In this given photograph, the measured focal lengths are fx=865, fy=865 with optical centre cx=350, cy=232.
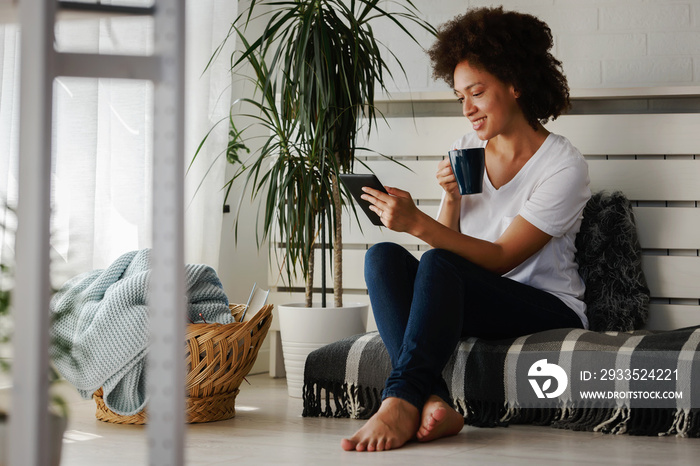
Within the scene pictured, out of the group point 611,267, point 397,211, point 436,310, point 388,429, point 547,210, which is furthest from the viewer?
point 611,267

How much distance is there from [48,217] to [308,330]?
1898 mm

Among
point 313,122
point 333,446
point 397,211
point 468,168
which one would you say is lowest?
point 333,446

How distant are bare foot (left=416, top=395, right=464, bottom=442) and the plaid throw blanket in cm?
20

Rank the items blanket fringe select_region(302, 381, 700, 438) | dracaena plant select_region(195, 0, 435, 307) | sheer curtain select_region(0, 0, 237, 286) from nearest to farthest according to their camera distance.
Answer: blanket fringe select_region(302, 381, 700, 438), sheer curtain select_region(0, 0, 237, 286), dracaena plant select_region(195, 0, 435, 307)

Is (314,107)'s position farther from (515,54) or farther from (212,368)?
(212,368)

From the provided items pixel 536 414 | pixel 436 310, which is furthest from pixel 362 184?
pixel 536 414

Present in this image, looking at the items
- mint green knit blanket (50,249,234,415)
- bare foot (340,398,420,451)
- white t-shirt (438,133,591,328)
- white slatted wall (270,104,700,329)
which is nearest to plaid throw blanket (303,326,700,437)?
white t-shirt (438,133,591,328)

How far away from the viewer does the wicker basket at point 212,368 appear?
2066mm

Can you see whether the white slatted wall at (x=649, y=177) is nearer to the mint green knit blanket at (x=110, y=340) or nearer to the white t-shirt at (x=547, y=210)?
the white t-shirt at (x=547, y=210)

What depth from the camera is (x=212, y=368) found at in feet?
6.79

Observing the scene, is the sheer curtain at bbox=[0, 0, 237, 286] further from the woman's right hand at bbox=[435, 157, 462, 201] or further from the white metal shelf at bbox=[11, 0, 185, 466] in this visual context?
the white metal shelf at bbox=[11, 0, 185, 466]

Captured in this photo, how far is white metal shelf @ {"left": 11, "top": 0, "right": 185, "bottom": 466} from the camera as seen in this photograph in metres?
0.74

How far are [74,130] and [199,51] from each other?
742 millimetres

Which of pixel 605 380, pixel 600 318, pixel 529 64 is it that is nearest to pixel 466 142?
pixel 529 64
